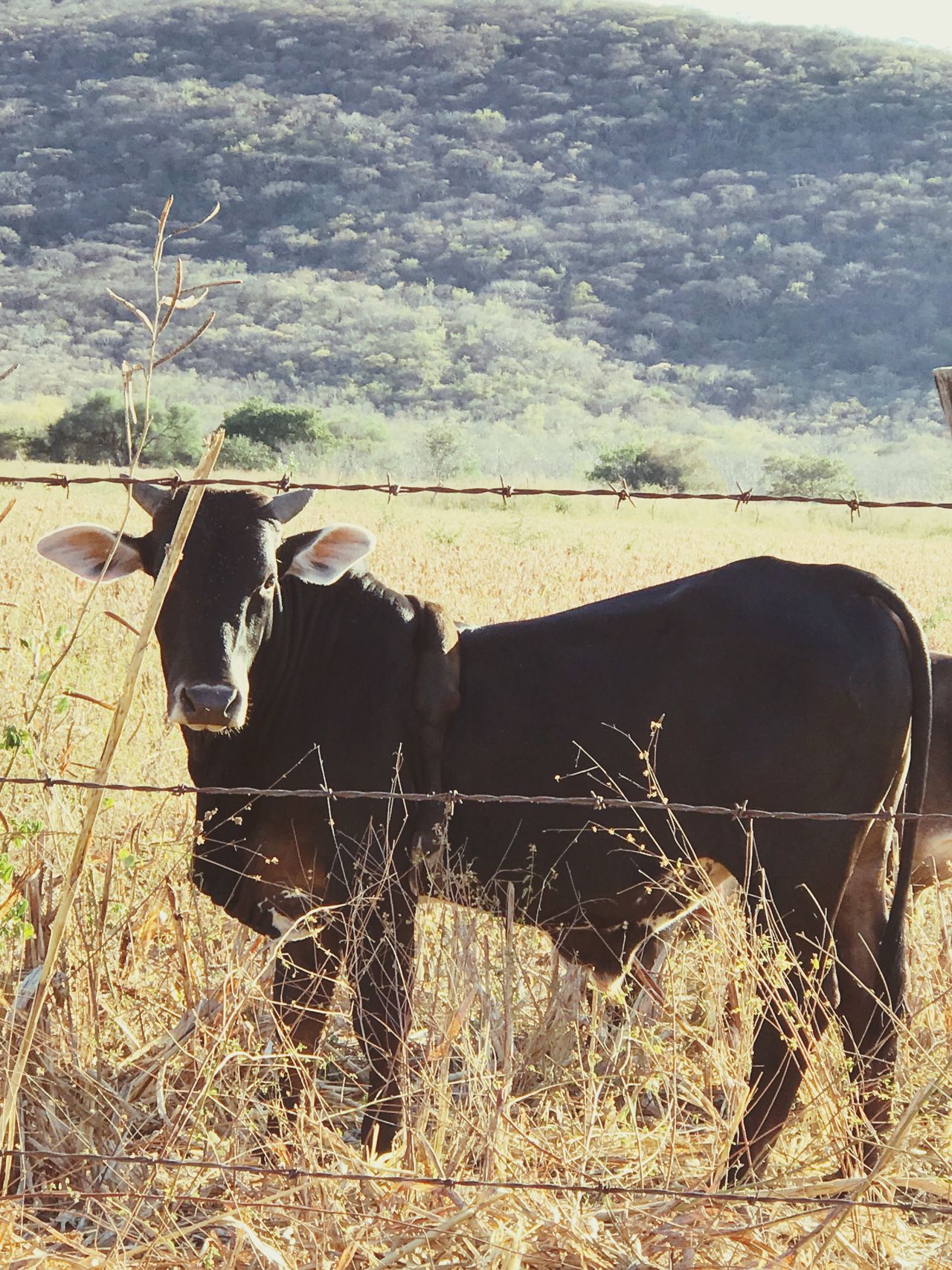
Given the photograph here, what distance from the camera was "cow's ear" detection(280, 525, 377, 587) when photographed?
15.0 ft

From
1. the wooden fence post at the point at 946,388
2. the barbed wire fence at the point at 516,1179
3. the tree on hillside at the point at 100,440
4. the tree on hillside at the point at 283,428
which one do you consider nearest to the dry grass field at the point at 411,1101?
the barbed wire fence at the point at 516,1179

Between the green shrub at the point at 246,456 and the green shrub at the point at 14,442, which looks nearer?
the green shrub at the point at 246,456

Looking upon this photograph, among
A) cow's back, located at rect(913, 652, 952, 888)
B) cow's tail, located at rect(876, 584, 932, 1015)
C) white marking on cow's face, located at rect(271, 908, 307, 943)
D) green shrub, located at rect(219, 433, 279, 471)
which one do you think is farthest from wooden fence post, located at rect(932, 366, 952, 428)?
green shrub, located at rect(219, 433, 279, 471)

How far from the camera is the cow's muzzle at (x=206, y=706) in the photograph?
404cm

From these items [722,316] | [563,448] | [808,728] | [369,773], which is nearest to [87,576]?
[369,773]

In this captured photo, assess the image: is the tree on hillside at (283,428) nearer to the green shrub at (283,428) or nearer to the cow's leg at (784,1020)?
the green shrub at (283,428)

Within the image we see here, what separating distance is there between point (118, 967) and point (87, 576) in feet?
4.15

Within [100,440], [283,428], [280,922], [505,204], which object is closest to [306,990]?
[280,922]

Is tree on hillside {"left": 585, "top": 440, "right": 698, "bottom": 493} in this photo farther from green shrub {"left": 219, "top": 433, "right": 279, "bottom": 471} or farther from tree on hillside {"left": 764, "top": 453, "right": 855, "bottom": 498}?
green shrub {"left": 219, "top": 433, "right": 279, "bottom": 471}

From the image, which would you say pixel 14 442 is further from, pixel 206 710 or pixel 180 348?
pixel 180 348

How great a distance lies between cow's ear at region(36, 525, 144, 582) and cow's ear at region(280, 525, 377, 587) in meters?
0.51

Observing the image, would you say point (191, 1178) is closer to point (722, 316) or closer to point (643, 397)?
point (643, 397)

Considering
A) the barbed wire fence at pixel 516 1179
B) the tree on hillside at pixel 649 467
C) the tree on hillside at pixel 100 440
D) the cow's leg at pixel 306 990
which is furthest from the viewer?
the tree on hillside at pixel 649 467

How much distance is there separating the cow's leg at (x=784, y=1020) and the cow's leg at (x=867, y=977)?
0.08 meters
